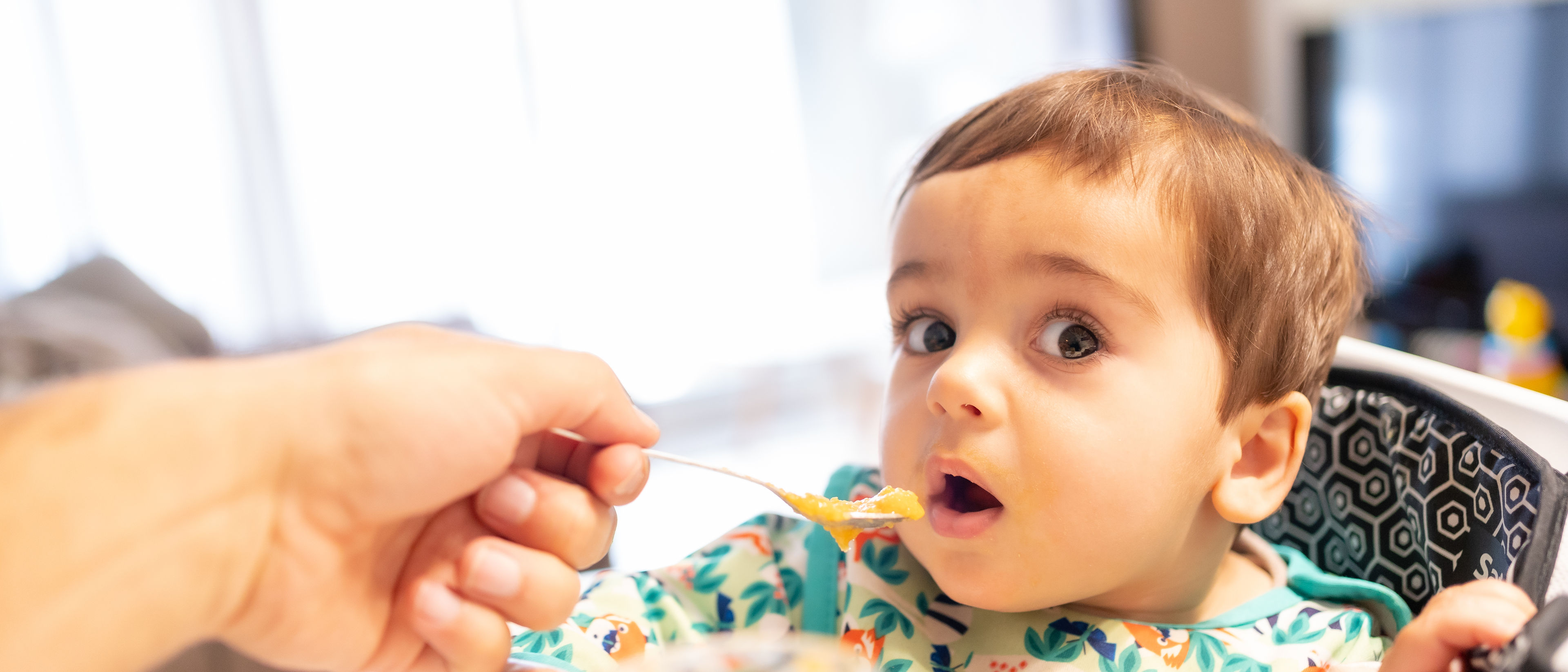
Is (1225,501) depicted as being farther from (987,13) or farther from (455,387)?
(987,13)

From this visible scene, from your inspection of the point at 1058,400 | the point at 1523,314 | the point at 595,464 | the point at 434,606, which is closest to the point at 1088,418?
the point at 1058,400

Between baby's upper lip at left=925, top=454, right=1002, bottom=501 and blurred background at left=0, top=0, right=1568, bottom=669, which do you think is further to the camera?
blurred background at left=0, top=0, right=1568, bottom=669

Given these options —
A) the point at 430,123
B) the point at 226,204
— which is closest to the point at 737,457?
the point at 430,123

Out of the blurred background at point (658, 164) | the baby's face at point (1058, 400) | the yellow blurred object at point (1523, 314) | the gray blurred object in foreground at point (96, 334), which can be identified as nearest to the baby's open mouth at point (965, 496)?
the baby's face at point (1058, 400)

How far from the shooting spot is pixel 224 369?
1.71 ft

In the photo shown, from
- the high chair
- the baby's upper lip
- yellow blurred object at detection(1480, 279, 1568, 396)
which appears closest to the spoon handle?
the baby's upper lip

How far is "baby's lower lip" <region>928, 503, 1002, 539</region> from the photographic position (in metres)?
0.74

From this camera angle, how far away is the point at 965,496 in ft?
2.59

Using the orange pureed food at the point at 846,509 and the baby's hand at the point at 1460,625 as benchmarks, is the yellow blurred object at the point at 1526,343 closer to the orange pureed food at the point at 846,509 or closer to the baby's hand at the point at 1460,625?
the baby's hand at the point at 1460,625

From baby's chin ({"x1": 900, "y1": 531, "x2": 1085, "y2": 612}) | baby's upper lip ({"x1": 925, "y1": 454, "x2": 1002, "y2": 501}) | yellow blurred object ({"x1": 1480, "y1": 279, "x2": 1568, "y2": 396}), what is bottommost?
yellow blurred object ({"x1": 1480, "y1": 279, "x2": 1568, "y2": 396})

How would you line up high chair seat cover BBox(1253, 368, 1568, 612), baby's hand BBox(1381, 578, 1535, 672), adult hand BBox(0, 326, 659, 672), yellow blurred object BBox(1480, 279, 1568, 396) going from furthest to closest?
yellow blurred object BBox(1480, 279, 1568, 396)
high chair seat cover BBox(1253, 368, 1568, 612)
baby's hand BBox(1381, 578, 1535, 672)
adult hand BBox(0, 326, 659, 672)

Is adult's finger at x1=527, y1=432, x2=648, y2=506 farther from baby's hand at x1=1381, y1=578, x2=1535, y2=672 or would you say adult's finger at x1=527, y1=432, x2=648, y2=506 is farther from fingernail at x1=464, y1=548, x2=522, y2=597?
baby's hand at x1=1381, y1=578, x2=1535, y2=672

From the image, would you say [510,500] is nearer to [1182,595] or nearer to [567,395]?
[567,395]

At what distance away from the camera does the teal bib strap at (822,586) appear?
35.2 inches
